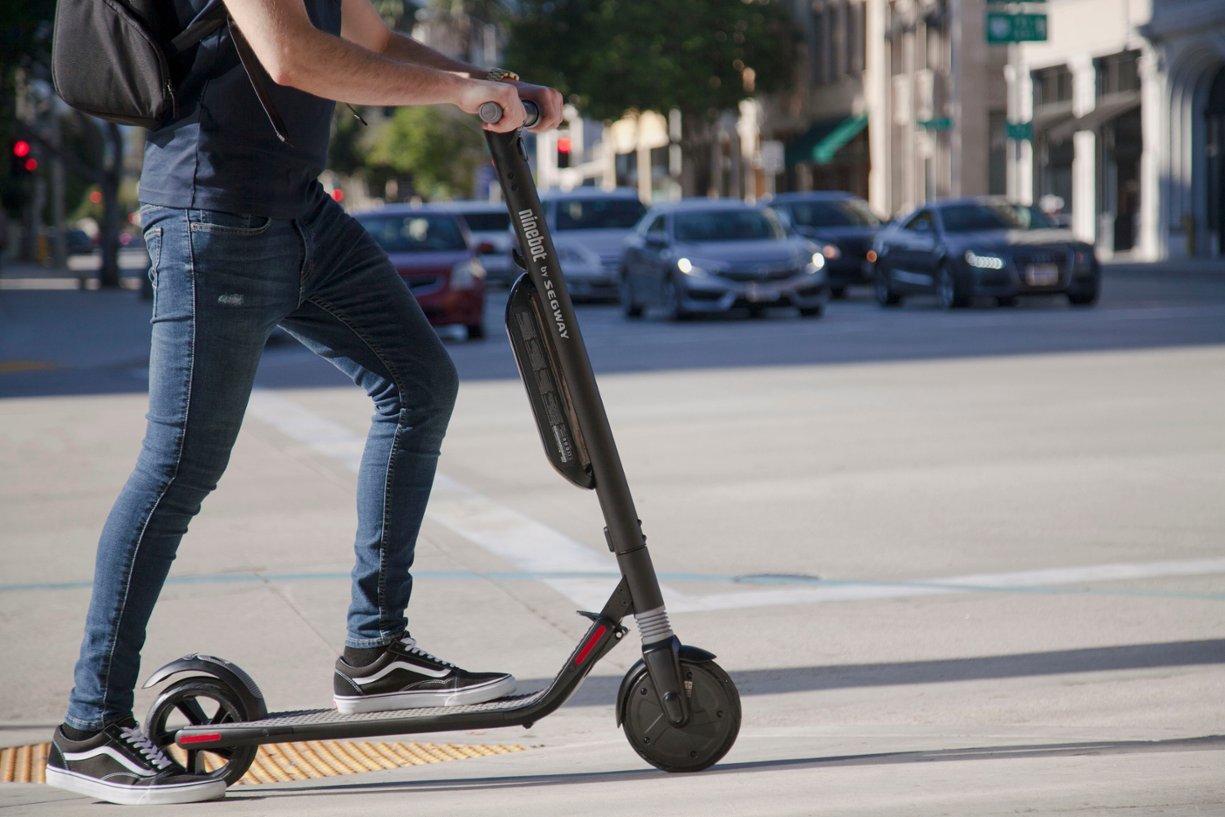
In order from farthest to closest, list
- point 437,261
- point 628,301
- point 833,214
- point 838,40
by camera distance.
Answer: point 838,40 → point 833,214 → point 628,301 → point 437,261

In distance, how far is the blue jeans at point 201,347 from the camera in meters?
3.33

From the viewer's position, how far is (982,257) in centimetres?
2203

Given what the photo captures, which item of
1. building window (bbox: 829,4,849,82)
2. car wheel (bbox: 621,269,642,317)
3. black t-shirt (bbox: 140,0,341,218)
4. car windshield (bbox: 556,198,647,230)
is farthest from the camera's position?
building window (bbox: 829,4,849,82)

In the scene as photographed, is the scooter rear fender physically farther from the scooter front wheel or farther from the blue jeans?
the scooter front wheel

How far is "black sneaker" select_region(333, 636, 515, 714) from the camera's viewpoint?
3.65 metres

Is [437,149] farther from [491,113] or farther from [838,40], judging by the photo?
[491,113]

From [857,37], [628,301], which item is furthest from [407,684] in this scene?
[857,37]

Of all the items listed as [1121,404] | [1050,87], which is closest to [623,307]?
[1121,404]

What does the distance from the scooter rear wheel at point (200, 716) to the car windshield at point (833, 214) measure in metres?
25.8

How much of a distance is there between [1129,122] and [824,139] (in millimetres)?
14648

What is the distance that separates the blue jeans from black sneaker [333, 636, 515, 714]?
0.45 meters

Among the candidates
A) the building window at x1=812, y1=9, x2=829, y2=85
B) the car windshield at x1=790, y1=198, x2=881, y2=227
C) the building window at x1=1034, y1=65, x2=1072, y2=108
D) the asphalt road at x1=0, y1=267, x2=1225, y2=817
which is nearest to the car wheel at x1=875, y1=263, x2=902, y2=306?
the car windshield at x1=790, y1=198, x2=881, y2=227

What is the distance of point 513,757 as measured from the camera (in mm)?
3803

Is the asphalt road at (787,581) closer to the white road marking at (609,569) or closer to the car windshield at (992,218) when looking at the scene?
the white road marking at (609,569)
